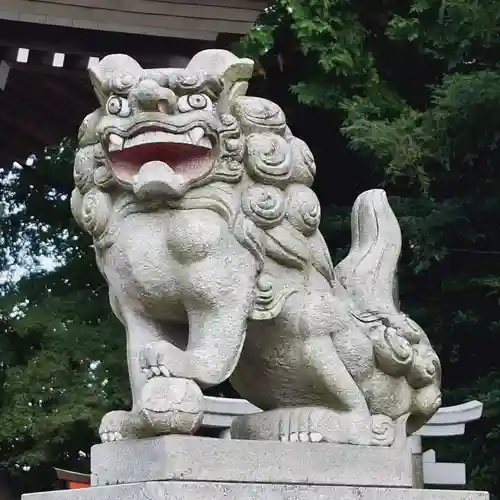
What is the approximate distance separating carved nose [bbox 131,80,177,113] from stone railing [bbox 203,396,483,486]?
1.82 metres

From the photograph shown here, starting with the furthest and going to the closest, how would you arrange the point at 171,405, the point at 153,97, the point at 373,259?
the point at 373,259 → the point at 153,97 → the point at 171,405

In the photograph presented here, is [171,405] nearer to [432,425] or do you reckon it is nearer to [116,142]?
[116,142]

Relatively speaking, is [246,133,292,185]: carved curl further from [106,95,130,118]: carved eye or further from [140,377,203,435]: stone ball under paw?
[140,377,203,435]: stone ball under paw

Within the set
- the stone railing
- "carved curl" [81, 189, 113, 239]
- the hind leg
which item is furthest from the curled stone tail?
Answer: the stone railing

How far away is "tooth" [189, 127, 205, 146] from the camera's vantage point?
195 cm

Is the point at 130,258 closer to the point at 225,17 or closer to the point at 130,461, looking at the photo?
the point at 130,461

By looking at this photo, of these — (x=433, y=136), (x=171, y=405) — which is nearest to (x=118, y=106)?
(x=171, y=405)

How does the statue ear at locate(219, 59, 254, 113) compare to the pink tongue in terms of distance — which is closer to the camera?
the pink tongue

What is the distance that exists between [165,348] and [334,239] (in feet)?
11.5

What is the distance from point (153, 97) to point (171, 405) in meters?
0.56

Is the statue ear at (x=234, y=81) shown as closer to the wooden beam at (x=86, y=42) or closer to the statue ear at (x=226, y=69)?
the statue ear at (x=226, y=69)

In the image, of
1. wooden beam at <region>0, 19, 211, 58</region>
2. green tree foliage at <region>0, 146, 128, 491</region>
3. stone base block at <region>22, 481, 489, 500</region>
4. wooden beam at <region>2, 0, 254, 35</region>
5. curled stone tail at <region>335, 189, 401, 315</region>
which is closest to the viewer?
stone base block at <region>22, 481, 489, 500</region>

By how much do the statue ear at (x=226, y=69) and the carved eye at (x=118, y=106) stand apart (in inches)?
5.8

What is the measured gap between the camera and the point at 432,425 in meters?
4.34
